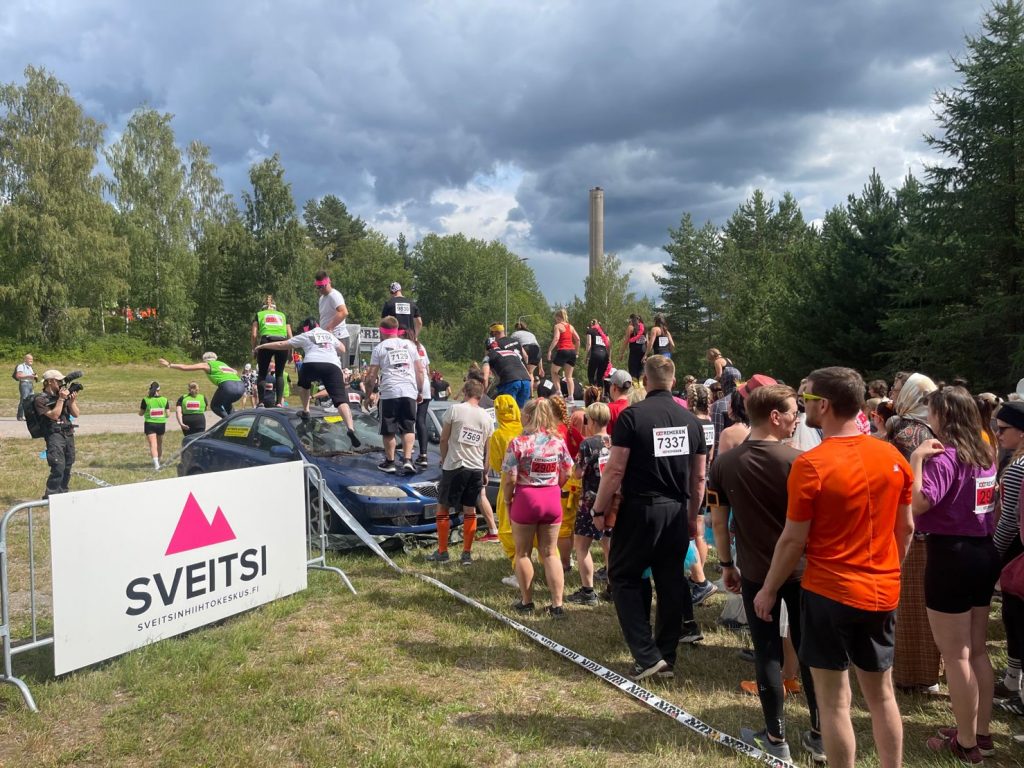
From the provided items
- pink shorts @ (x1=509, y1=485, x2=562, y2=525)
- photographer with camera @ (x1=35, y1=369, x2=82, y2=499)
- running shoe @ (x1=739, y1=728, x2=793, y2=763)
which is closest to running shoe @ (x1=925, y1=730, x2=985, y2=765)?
running shoe @ (x1=739, y1=728, x2=793, y2=763)

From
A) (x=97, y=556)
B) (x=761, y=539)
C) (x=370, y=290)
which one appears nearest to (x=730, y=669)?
(x=761, y=539)

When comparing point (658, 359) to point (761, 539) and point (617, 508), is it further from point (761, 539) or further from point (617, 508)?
point (761, 539)

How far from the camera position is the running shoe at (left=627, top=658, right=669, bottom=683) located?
167 inches

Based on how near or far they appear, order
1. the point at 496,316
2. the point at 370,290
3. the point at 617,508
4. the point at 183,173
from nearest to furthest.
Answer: the point at 617,508 → the point at 183,173 → the point at 370,290 → the point at 496,316

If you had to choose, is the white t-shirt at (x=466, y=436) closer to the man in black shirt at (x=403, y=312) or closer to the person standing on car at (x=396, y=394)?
the person standing on car at (x=396, y=394)

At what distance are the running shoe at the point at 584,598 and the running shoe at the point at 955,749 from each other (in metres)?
2.64

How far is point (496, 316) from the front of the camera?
272 ft

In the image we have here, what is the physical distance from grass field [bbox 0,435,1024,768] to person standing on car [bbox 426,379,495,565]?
4.15 ft

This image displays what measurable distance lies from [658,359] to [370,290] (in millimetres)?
75353

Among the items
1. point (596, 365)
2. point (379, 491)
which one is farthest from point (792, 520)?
point (596, 365)

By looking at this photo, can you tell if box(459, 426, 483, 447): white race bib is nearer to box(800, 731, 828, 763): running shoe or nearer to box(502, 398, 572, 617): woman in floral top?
box(502, 398, 572, 617): woman in floral top

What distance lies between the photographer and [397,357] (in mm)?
7680

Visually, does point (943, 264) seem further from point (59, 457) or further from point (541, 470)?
point (59, 457)

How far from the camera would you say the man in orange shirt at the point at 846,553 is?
267 centimetres
